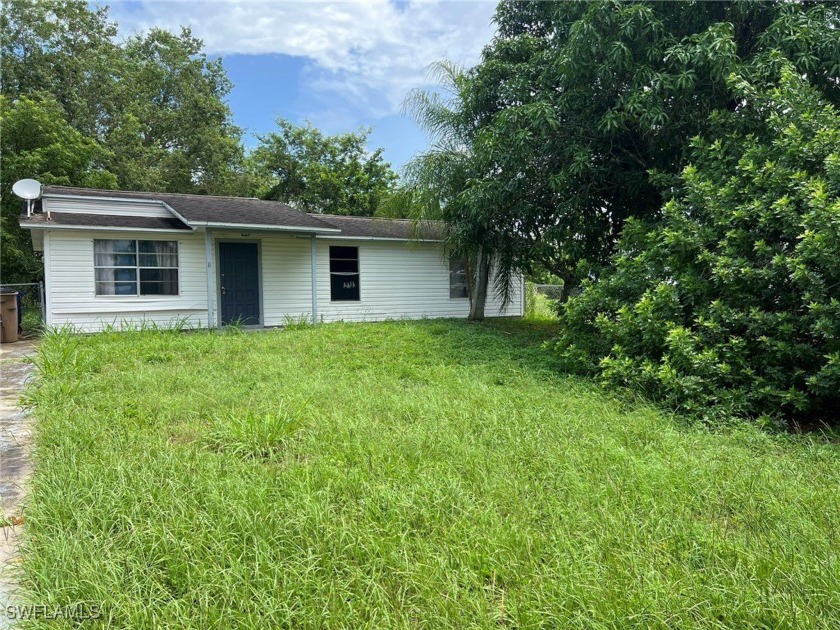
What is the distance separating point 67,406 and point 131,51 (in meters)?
24.0

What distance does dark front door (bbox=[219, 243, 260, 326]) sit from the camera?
1145cm

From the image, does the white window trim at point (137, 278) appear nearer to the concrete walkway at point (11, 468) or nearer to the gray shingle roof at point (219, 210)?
the gray shingle roof at point (219, 210)

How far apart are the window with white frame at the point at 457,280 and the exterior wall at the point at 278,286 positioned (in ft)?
0.53

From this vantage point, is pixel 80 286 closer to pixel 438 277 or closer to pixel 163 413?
pixel 163 413

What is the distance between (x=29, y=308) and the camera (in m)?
15.8

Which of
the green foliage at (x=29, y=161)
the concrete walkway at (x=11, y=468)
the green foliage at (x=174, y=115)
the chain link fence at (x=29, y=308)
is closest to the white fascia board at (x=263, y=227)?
the chain link fence at (x=29, y=308)

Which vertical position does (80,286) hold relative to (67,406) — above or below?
above

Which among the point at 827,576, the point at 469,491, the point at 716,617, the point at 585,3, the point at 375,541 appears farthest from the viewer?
the point at 585,3

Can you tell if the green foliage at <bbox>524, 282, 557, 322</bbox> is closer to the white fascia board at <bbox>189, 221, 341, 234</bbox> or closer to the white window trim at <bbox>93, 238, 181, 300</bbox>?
the white fascia board at <bbox>189, 221, 341, 234</bbox>

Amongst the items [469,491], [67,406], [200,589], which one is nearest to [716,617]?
[469,491]

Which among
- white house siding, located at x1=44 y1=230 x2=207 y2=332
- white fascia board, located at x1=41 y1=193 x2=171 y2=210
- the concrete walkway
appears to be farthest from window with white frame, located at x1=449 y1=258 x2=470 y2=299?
the concrete walkway

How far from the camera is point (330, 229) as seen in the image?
11.6m

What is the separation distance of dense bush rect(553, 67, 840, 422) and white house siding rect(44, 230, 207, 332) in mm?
9162

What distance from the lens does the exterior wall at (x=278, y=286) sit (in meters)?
9.84
